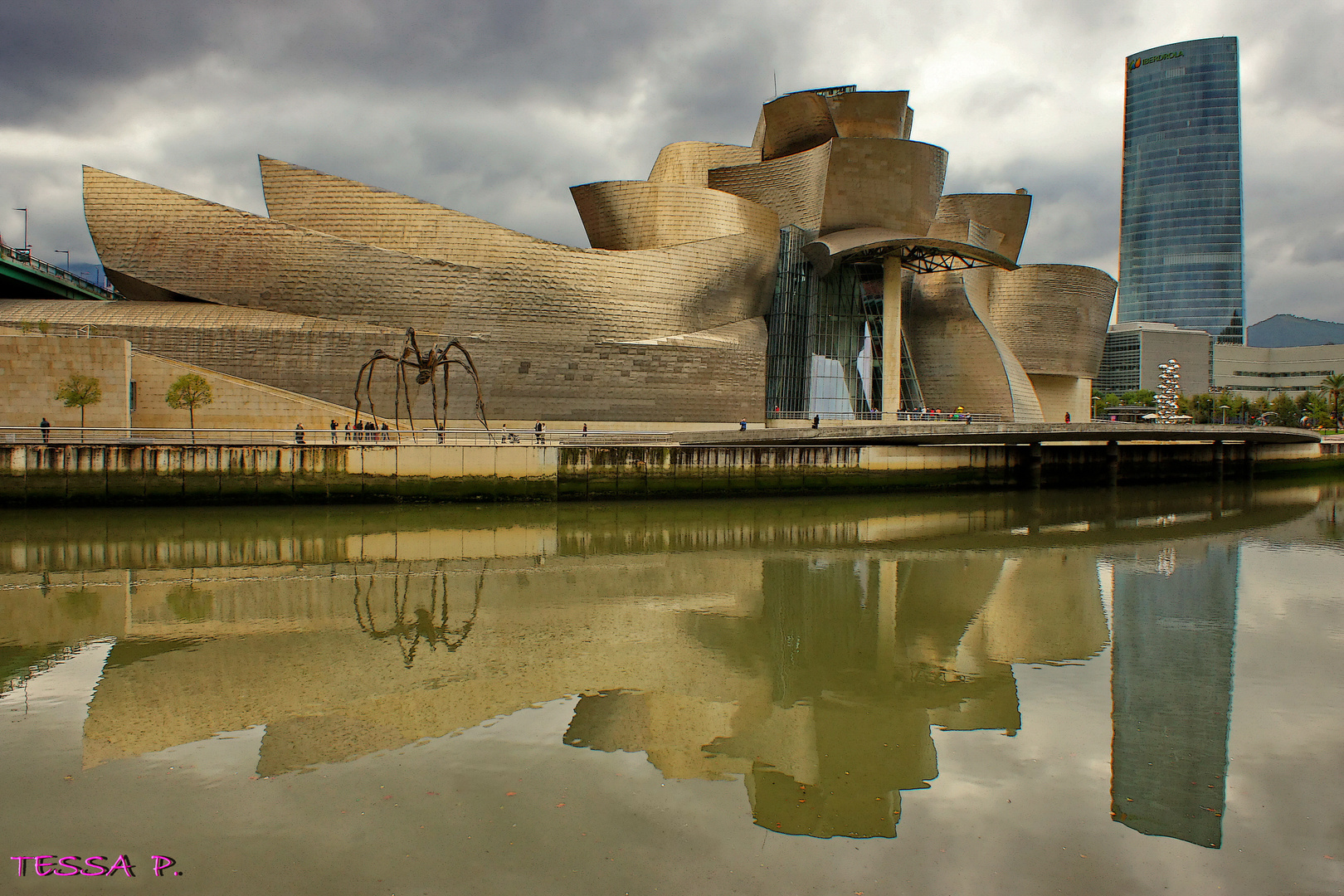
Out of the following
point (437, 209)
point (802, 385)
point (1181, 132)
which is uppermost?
point (1181, 132)

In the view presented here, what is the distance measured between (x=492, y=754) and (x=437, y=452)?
14.9m

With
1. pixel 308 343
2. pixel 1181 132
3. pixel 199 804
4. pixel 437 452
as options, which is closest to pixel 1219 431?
pixel 437 452

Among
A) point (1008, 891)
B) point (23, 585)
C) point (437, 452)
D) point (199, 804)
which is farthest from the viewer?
point (437, 452)

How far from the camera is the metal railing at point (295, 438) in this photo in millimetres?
18547

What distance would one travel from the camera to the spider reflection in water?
337 inches

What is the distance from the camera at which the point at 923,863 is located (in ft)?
13.4

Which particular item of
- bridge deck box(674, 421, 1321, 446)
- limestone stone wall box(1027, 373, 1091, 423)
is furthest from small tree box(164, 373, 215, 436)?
limestone stone wall box(1027, 373, 1091, 423)

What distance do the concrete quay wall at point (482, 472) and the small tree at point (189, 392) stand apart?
153 inches

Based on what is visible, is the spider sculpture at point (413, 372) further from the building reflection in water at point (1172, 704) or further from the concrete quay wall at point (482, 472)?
the building reflection in water at point (1172, 704)

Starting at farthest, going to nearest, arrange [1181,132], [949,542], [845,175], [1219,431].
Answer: [1181,132], [845,175], [1219,431], [949,542]

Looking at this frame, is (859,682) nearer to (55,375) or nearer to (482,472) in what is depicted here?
(482,472)

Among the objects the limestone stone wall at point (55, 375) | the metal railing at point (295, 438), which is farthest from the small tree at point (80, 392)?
the metal railing at point (295, 438)

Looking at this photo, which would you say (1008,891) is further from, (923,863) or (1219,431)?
(1219,431)

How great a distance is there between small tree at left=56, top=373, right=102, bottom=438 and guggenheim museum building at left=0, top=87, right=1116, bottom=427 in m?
3.27
